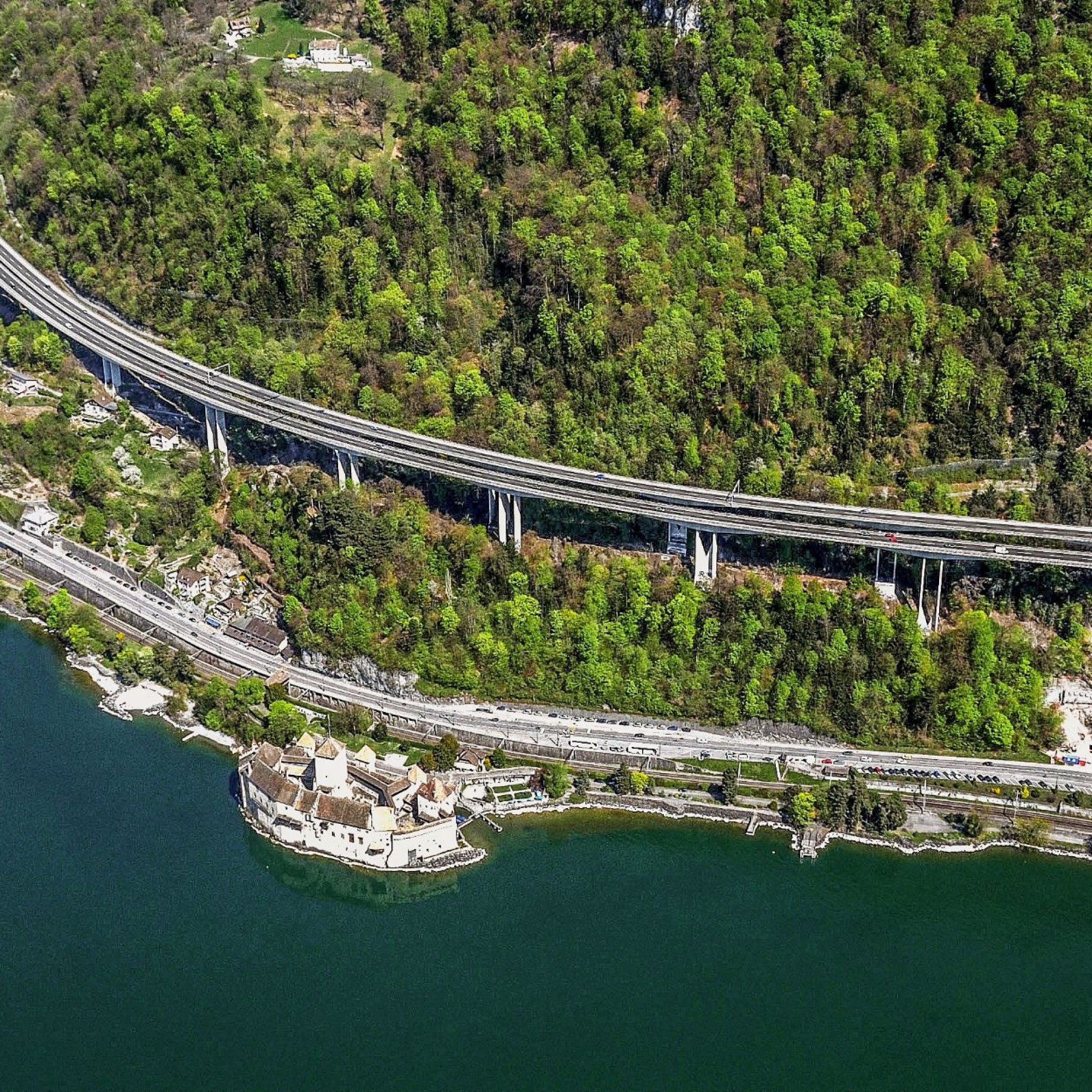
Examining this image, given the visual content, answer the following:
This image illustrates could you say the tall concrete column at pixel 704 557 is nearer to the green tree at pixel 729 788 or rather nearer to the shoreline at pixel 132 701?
the green tree at pixel 729 788

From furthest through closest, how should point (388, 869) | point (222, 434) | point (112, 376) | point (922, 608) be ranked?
Result: point (112, 376), point (222, 434), point (922, 608), point (388, 869)

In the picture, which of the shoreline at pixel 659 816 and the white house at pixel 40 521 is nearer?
the shoreline at pixel 659 816

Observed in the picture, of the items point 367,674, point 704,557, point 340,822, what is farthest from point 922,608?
point 340,822

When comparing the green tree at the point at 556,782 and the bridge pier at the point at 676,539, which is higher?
the bridge pier at the point at 676,539

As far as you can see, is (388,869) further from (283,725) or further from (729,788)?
(729,788)

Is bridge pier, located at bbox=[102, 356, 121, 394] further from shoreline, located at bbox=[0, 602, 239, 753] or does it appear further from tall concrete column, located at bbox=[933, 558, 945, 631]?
tall concrete column, located at bbox=[933, 558, 945, 631]

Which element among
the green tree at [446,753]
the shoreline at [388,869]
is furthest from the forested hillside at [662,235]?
the shoreline at [388,869]

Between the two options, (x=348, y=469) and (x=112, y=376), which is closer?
(x=348, y=469)
